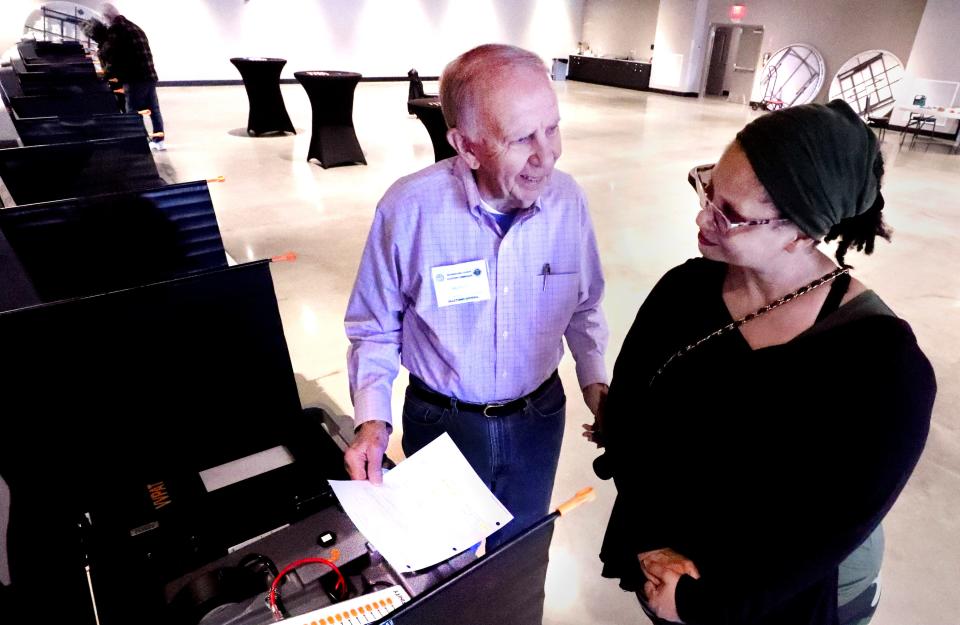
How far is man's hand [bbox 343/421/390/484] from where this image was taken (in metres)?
1.07

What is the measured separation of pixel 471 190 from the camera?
1.20 meters

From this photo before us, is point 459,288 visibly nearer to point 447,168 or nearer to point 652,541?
point 447,168

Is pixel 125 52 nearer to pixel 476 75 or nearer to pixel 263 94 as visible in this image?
pixel 263 94

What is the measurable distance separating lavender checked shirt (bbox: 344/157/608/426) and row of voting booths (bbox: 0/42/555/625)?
0.69ft

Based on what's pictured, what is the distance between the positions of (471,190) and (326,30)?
15.4 meters

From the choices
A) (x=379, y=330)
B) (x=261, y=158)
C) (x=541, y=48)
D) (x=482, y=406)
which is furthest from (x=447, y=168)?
(x=541, y=48)

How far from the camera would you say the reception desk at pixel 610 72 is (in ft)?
56.5

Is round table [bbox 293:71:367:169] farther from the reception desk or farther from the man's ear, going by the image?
the reception desk

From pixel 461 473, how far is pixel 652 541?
430mm

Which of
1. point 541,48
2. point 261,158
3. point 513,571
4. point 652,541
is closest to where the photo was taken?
point 513,571

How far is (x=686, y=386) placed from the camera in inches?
40.1

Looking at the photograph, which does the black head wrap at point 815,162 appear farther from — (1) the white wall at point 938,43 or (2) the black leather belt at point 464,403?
(1) the white wall at point 938,43

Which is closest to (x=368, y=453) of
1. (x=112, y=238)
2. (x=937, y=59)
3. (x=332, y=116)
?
Result: (x=112, y=238)

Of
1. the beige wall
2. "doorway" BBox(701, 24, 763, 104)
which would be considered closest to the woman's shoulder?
"doorway" BBox(701, 24, 763, 104)
